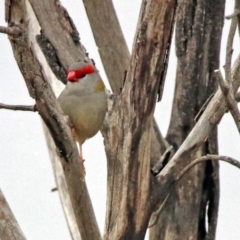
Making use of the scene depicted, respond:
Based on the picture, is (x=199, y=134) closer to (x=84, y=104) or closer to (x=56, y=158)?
(x=84, y=104)

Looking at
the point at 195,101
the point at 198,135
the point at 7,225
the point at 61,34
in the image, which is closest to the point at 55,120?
the point at 7,225

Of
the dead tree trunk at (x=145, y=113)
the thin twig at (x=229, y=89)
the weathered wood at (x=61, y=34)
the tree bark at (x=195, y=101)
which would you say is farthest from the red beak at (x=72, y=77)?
the tree bark at (x=195, y=101)

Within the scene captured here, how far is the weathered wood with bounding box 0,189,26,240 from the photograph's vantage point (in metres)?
2.97

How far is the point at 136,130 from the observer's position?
3006 millimetres

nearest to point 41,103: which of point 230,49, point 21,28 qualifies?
point 21,28

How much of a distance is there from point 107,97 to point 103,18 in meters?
0.84

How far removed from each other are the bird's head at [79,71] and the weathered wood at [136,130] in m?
0.19

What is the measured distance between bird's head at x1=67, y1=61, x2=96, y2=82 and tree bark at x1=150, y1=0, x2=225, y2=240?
0.84m

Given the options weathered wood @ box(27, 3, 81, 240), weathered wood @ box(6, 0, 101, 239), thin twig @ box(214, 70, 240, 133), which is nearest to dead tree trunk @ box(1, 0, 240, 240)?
weathered wood @ box(6, 0, 101, 239)

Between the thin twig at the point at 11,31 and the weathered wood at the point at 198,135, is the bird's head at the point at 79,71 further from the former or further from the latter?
the thin twig at the point at 11,31

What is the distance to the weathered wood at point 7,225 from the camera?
2967 millimetres

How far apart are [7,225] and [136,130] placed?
602 mm

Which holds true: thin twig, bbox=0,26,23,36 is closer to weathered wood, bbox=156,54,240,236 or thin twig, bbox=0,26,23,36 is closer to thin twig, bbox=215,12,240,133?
thin twig, bbox=215,12,240,133

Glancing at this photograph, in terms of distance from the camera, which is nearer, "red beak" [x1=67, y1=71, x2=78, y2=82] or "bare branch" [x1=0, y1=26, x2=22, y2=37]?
"bare branch" [x1=0, y1=26, x2=22, y2=37]
